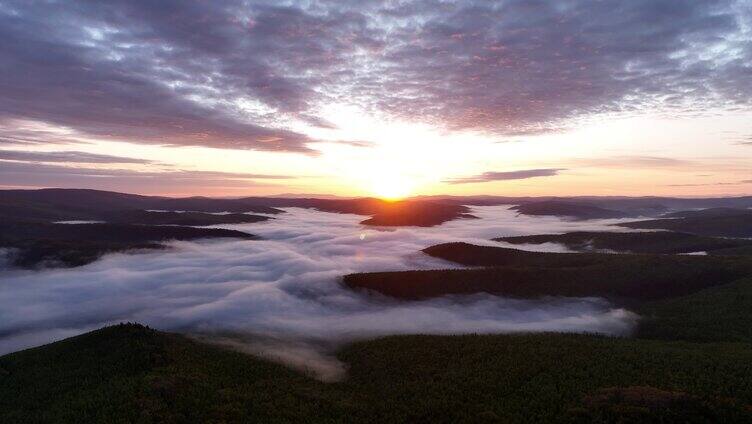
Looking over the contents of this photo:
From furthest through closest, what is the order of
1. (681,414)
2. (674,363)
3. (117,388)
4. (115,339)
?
(115,339), (674,363), (117,388), (681,414)

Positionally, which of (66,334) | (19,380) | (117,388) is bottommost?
(66,334)

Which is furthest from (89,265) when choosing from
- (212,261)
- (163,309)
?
(163,309)

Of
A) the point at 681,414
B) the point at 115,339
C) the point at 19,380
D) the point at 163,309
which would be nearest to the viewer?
the point at 681,414

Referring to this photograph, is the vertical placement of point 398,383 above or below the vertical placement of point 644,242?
below

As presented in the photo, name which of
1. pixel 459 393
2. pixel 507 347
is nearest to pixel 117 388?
pixel 459 393

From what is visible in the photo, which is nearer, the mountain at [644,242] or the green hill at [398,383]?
the green hill at [398,383]

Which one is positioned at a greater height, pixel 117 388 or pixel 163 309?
pixel 117 388

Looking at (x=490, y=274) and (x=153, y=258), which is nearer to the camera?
(x=490, y=274)

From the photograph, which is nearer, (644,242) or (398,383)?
(398,383)

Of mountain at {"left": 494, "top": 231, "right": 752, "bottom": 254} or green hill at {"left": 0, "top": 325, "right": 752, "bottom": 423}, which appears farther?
mountain at {"left": 494, "top": 231, "right": 752, "bottom": 254}

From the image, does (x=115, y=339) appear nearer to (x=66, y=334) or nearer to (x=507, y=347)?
(x=507, y=347)
